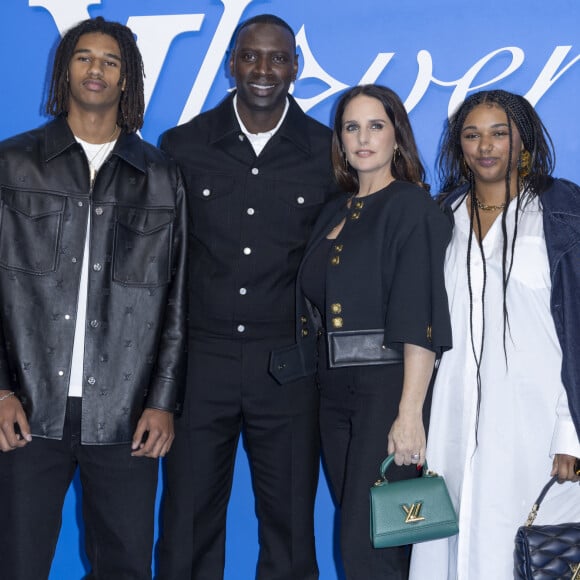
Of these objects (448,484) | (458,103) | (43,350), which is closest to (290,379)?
(448,484)

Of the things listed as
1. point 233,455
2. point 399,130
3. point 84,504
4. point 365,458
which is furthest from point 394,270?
point 84,504

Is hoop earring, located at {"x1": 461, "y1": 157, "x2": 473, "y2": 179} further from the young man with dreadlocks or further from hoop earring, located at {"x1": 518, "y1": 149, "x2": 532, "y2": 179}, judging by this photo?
the young man with dreadlocks

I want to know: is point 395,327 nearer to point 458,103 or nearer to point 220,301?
point 220,301

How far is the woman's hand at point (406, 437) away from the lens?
8.54ft

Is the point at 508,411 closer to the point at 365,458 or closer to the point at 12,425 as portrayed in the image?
the point at 365,458

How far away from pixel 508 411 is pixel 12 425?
1492mm

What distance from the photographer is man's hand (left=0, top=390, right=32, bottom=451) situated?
8.30 ft

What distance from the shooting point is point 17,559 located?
2.60 m

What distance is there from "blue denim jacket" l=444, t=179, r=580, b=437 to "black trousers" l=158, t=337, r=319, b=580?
875 millimetres

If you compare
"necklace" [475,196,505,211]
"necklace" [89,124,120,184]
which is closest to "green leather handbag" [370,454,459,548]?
"necklace" [475,196,505,211]

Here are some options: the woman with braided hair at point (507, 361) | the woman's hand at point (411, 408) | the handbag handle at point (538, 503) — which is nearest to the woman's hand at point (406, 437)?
the woman's hand at point (411, 408)

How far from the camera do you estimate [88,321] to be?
261 centimetres

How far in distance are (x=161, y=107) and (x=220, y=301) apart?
3.74 ft

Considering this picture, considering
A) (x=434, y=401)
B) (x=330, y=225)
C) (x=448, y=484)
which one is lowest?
(x=448, y=484)
